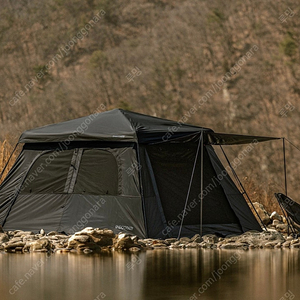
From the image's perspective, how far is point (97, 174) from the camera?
43.4ft

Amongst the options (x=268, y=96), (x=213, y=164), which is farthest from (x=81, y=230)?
(x=268, y=96)

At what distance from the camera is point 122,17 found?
4253 centimetres

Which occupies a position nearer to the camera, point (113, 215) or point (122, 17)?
point (113, 215)

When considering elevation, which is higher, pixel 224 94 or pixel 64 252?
pixel 224 94

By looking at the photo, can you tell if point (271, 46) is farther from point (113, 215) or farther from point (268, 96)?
point (113, 215)

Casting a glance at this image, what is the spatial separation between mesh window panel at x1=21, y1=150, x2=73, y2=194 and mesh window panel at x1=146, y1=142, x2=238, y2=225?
150 centimetres

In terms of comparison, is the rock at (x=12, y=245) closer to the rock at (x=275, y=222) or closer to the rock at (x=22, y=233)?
the rock at (x=22, y=233)

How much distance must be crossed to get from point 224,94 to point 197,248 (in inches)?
999

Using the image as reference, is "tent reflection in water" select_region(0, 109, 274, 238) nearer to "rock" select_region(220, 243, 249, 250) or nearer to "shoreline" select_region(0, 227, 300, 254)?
"shoreline" select_region(0, 227, 300, 254)

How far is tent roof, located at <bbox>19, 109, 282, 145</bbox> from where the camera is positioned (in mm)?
13000

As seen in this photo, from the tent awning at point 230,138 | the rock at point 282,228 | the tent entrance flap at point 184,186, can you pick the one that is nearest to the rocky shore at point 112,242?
the tent entrance flap at point 184,186

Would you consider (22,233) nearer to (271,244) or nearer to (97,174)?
(97,174)

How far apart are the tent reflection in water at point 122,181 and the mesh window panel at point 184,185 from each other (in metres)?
0.02

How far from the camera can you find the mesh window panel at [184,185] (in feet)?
43.4
